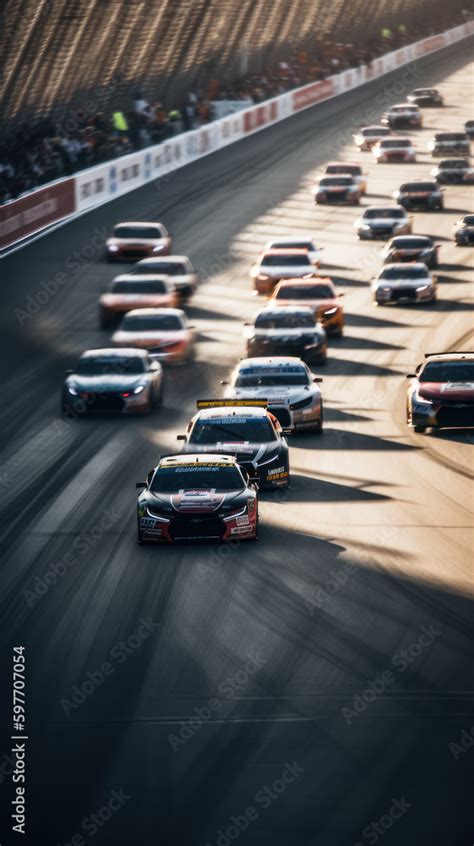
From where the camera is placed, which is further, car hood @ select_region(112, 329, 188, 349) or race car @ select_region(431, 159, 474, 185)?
race car @ select_region(431, 159, 474, 185)

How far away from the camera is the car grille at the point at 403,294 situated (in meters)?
41.9

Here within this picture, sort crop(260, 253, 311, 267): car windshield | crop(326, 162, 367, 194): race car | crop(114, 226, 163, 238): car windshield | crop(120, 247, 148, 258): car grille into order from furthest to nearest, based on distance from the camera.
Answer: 1. crop(326, 162, 367, 194): race car
2. crop(114, 226, 163, 238): car windshield
3. crop(120, 247, 148, 258): car grille
4. crop(260, 253, 311, 267): car windshield

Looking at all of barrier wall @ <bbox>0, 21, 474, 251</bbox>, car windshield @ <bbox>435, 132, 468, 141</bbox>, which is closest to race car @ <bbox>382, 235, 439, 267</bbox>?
barrier wall @ <bbox>0, 21, 474, 251</bbox>

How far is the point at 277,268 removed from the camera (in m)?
43.0

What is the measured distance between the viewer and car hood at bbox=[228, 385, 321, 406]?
27.1 metres

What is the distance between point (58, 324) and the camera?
39188 millimetres

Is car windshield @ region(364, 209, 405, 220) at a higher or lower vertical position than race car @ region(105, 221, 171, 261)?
lower

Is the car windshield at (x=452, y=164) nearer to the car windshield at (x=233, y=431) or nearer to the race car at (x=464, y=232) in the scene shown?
the race car at (x=464, y=232)

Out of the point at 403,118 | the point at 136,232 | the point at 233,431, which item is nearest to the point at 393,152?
the point at 403,118

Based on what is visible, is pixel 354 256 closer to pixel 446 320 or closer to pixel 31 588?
pixel 446 320

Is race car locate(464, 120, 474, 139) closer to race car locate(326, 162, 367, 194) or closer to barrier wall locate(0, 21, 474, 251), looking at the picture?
barrier wall locate(0, 21, 474, 251)

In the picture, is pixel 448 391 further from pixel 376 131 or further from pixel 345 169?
pixel 376 131

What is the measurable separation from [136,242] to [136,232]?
40 centimetres

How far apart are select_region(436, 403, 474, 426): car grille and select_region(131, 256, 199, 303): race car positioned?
49.3ft
